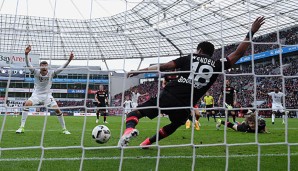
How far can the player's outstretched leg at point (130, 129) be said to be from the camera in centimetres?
399

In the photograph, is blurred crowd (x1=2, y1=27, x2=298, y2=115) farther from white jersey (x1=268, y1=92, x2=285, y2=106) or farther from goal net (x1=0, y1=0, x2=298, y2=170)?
white jersey (x1=268, y1=92, x2=285, y2=106)

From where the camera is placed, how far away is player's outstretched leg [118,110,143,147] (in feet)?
13.1

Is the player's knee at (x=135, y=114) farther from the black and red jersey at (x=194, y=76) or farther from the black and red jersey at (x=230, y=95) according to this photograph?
the black and red jersey at (x=230, y=95)

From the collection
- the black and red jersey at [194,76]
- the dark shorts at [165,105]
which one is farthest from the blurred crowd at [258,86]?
the black and red jersey at [194,76]

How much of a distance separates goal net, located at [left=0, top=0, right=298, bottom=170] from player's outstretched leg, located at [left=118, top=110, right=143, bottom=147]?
14 centimetres

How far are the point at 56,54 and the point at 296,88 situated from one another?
91.1 feet

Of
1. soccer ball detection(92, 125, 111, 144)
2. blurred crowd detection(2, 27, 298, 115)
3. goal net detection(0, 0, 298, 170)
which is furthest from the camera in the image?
blurred crowd detection(2, 27, 298, 115)

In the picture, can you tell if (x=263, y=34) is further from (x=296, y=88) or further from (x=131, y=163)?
(x=131, y=163)

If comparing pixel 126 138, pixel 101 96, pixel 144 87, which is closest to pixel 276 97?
pixel 144 87

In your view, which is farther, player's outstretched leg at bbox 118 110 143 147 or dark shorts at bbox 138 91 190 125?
dark shorts at bbox 138 91 190 125

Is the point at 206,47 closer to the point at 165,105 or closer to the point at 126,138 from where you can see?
the point at 165,105

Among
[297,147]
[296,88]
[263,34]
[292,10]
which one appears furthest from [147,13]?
[297,147]

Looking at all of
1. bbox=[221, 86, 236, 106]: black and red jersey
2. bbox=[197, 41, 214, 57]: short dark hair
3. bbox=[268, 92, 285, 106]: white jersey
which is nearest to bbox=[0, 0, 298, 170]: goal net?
bbox=[221, 86, 236, 106]: black and red jersey

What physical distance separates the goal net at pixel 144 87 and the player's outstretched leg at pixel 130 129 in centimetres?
14
